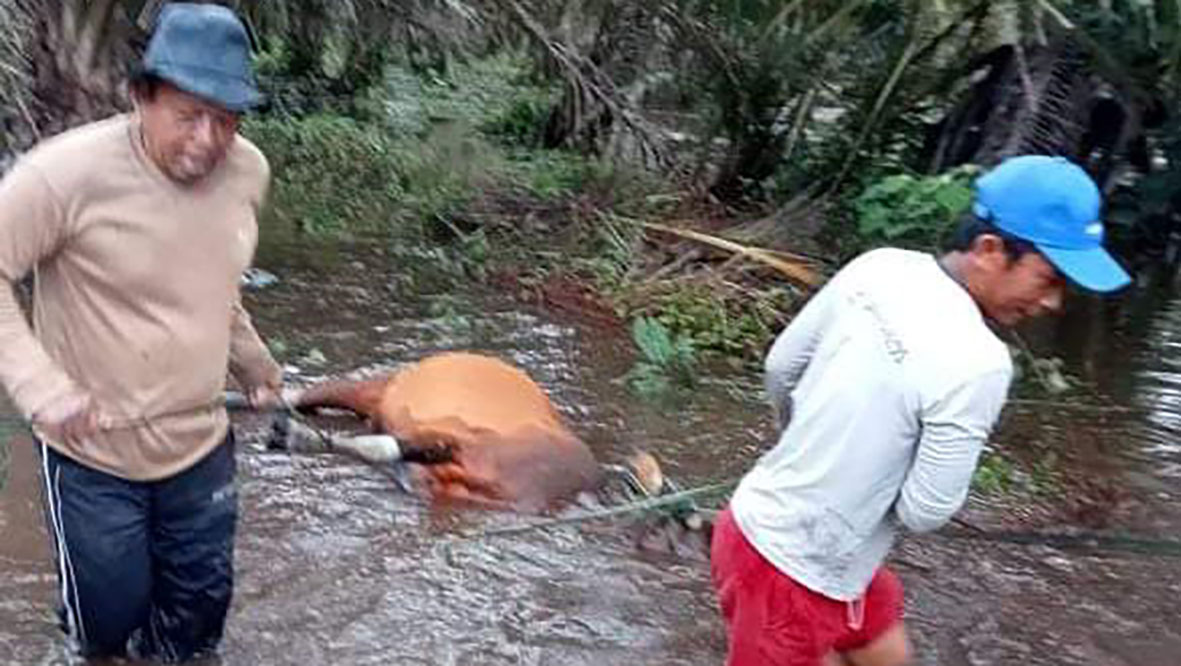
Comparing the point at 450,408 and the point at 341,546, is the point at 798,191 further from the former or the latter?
the point at 341,546

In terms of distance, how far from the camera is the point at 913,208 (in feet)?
32.7

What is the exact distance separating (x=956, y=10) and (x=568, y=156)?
3717 mm

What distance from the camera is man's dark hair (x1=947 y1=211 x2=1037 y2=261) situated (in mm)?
3338

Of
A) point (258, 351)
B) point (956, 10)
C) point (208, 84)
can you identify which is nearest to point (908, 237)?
point (956, 10)

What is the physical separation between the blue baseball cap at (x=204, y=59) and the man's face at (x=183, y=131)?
0.13ft

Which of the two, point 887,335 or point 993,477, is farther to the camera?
point 993,477

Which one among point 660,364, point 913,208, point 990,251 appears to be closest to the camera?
point 990,251

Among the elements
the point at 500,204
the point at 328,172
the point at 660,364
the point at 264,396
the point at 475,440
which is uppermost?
the point at 264,396

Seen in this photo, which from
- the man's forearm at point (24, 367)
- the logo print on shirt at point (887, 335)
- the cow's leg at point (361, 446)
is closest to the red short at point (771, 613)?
the logo print on shirt at point (887, 335)

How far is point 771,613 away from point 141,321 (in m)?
1.45

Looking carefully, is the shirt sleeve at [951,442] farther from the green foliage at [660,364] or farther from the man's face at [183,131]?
the green foliage at [660,364]

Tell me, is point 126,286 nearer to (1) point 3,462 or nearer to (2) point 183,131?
(2) point 183,131

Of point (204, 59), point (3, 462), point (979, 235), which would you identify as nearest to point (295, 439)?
point (3, 462)

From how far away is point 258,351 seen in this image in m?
4.42
